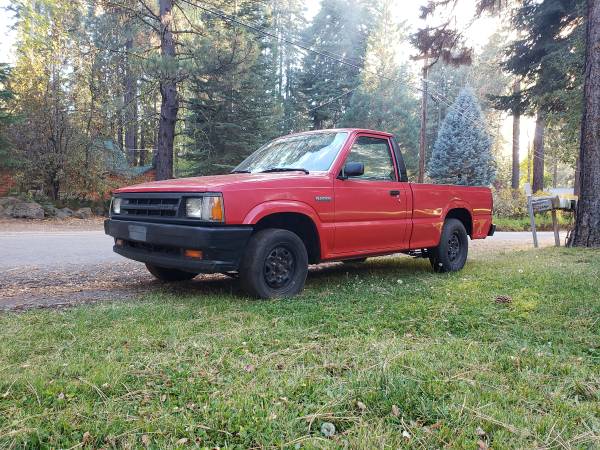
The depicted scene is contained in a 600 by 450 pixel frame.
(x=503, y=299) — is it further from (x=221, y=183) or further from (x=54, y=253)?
(x=54, y=253)

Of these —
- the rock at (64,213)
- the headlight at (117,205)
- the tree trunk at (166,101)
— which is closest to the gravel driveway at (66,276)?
the headlight at (117,205)

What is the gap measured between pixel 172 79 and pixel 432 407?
1502cm

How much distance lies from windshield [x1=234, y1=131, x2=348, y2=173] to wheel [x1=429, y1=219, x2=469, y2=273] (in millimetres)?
2306

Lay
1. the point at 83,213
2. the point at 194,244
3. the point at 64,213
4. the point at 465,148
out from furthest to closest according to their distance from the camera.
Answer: the point at 465,148
the point at 83,213
the point at 64,213
the point at 194,244

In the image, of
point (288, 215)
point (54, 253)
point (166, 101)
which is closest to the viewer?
point (288, 215)

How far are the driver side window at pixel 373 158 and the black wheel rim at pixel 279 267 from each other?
1296 mm

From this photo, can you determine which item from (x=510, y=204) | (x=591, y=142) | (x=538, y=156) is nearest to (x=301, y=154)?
(x=591, y=142)

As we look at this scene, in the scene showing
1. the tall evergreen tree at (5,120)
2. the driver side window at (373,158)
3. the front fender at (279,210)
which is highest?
the tall evergreen tree at (5,120)

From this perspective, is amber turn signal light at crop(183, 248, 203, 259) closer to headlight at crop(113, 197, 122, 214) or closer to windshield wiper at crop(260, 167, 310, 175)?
headlight at crop(113, 197, 122, 214)

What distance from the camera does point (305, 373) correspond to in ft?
8.31

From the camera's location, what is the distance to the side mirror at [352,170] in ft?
16.5

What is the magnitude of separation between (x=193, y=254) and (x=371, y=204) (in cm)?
225

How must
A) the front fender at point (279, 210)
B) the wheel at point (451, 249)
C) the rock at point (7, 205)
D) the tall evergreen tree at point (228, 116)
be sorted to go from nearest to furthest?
the front fender at point (279, 210)
the wheel at point (451, 249)
the rock at point (7, 205)
the tall evergreen tree at point (228, 116)

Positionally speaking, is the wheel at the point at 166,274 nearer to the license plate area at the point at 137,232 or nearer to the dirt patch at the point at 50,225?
the license plate area at the point at 137,232
